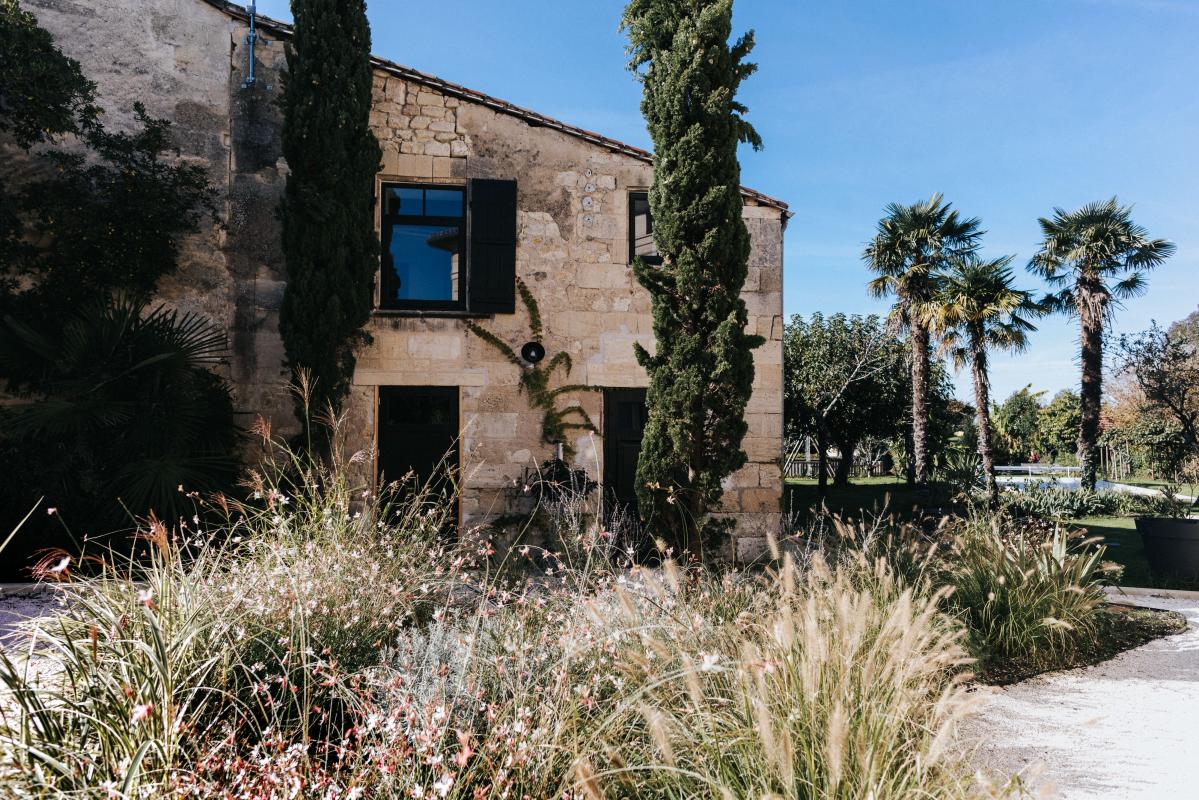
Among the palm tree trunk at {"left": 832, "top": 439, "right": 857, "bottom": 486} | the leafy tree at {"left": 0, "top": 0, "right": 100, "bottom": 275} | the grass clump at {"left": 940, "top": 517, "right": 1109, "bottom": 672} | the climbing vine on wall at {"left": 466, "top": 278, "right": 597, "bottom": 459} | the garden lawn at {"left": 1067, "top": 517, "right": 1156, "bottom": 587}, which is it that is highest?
the leafy tree at {"left": 0, "top": 0, "right": 100, "bottom": 275}

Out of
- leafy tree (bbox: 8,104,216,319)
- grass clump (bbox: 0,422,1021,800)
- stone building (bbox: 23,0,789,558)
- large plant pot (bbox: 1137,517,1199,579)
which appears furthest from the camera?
stone building (bbox: 23,0,789,558)

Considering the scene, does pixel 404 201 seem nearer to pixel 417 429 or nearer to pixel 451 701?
pixel 417 429

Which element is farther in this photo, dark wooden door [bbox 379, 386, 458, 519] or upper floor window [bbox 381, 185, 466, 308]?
upper floor window [bbox 381, 185, 466, 308]

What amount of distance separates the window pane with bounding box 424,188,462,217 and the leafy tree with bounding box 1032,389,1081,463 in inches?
1477

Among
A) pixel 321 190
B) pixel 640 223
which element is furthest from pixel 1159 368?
pixel 321 190

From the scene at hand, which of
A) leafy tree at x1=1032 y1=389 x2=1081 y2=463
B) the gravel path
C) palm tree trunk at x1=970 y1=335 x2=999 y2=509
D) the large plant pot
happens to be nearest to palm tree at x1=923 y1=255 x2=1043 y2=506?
palm tree trunk at x1=970 y1=335 x2=999 y2=509

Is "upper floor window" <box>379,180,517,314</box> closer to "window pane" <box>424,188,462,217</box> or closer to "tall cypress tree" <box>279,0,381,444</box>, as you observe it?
"window pane" <box>424,188,462,217</box>

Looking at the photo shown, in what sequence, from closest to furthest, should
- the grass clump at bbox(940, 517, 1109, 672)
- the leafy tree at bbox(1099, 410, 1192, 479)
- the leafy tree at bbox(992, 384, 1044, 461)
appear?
the grass clump at bbox(940, 517, 1109, 672), the leafy tree at bbox(1099, 410, 1192, 479), the leafy tree at bbox(992, 384, 1044, 461)

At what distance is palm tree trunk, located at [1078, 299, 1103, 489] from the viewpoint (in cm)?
1891

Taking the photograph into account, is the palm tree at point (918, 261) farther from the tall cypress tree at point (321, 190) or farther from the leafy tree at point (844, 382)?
the tall cypress tree at point (321, 190)

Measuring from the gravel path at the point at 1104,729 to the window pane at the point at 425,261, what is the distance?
7239mm

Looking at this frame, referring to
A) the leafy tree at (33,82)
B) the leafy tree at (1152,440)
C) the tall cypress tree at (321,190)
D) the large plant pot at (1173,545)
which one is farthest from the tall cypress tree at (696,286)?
the leafy tree at (1152,440)

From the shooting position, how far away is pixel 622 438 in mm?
9133

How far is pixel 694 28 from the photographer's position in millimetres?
7039
